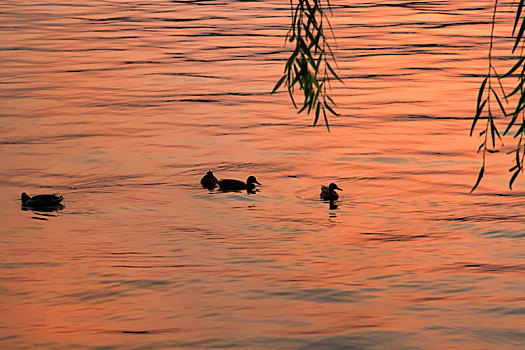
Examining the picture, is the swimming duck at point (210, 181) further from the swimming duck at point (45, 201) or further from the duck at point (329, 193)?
the swimming duck at point (45, 201)

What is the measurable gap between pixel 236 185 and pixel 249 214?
1.49 meters

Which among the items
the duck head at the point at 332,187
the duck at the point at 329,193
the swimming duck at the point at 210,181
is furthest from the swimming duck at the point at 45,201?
the duck head at the point at 332,187

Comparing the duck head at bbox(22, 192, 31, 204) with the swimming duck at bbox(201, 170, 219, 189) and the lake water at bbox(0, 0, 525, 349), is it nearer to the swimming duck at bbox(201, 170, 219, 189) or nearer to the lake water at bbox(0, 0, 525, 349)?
the lake water at bbox(0, 0, 525, 349)

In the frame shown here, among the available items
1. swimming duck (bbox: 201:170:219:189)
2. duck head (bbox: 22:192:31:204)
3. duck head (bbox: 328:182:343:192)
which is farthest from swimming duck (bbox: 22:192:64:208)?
duck head (bbox: 328:182:343:192)

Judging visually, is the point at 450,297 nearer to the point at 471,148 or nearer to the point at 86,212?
the point at 86,212

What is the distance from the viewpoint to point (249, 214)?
18.0 meters

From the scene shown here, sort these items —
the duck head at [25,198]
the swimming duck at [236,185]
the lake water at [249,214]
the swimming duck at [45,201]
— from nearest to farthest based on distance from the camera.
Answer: the lake water at [249,214]
the swimming duck at [45,201]
the duck head at [25,198]
the swimming duck at [236,185]

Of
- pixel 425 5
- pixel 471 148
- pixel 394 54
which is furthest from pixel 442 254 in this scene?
pixel 425 5

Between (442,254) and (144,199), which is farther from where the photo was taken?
(144,199)

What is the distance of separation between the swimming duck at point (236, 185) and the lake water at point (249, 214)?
174mm

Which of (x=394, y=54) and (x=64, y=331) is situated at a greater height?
(x=394, y=54)

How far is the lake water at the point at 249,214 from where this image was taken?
13.0 m

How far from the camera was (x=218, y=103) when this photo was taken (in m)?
28.5

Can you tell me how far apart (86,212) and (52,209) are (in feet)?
2.07
